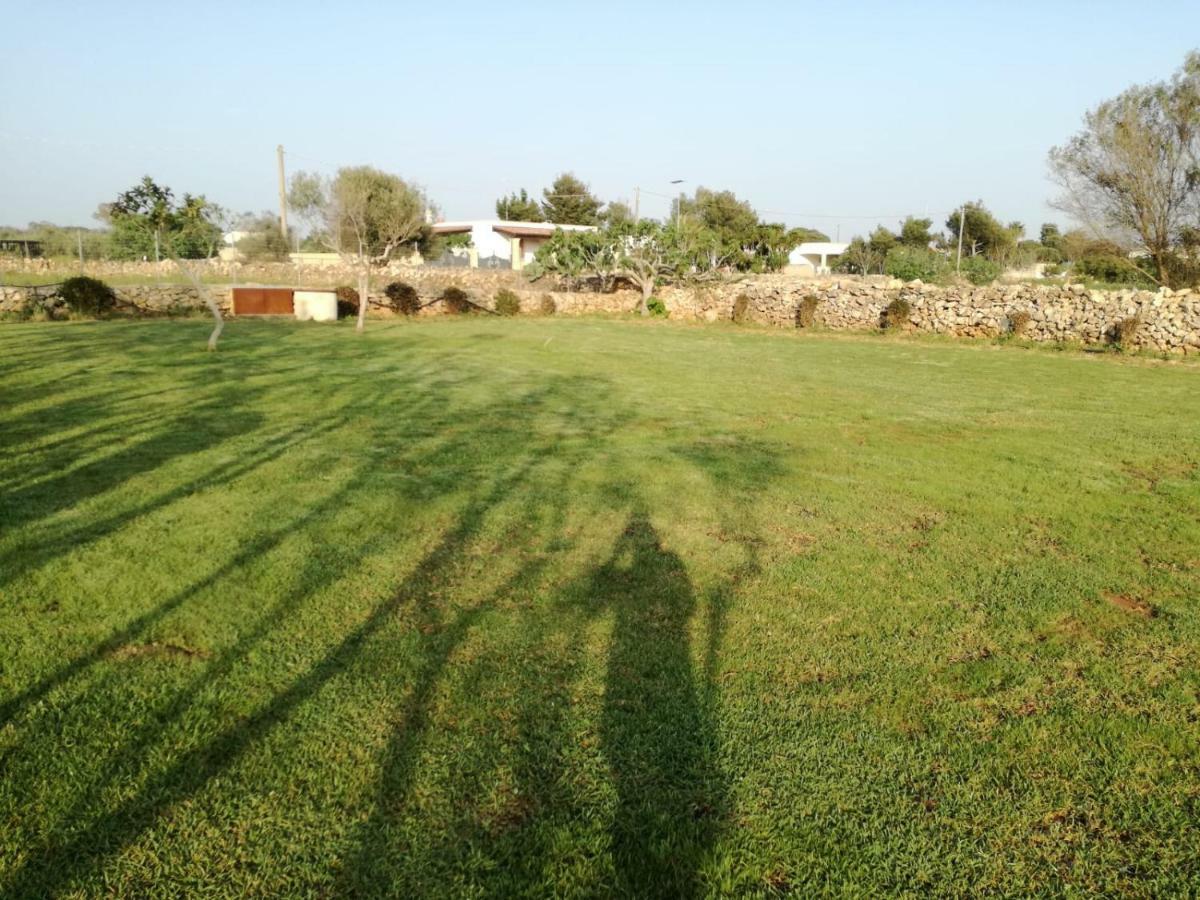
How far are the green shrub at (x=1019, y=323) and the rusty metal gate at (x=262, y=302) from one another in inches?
763

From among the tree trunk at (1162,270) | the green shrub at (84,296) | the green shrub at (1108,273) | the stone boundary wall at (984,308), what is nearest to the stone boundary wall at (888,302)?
the stone boundary wall at (984,308)

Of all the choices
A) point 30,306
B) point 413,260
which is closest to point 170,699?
point 30,306

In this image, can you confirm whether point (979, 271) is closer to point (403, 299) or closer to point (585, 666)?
point (403, 299)

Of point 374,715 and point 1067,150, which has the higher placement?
point 1067,150

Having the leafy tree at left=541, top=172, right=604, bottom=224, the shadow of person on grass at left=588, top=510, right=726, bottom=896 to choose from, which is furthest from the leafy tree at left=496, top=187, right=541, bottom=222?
the shadow of person on grass at left=588, top=510, right=726, bottom=896

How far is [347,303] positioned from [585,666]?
22.2m

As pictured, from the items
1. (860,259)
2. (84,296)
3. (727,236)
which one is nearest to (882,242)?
(860,259)

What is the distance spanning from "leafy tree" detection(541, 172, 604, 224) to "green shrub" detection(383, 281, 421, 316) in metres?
38.0

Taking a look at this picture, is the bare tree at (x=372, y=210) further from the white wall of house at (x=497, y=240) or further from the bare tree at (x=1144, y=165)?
the bare tree at (x=1144, y=165)

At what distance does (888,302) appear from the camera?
938 inches

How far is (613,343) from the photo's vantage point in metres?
18.7

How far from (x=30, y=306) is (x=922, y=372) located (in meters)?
20.1

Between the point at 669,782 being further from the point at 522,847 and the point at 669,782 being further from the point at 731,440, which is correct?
the point at 731,440

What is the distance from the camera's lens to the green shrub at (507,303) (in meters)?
26.1
